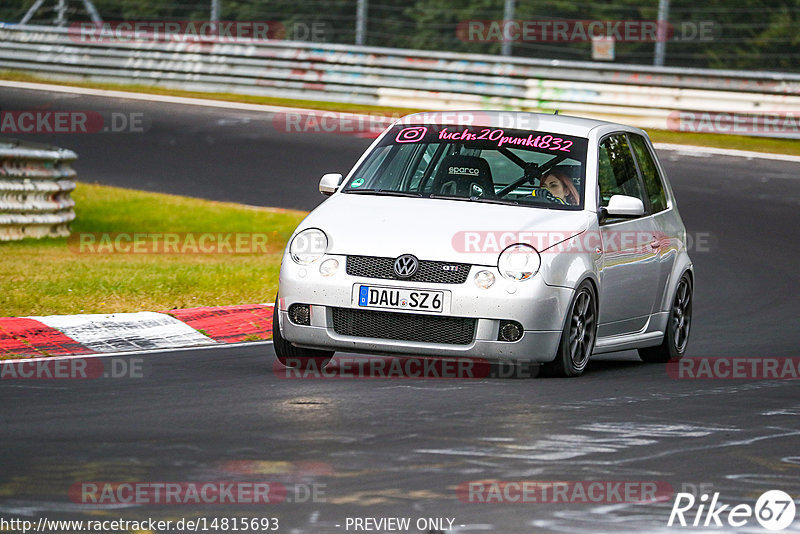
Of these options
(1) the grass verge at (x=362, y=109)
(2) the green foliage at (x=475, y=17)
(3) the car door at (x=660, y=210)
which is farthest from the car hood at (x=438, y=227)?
(2) the green foliage at (x=475, y=17)

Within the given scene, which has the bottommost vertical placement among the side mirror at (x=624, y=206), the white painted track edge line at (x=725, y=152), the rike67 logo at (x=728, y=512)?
the rike67 logo at (x=728, y=512)

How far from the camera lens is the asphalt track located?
5.52 metres

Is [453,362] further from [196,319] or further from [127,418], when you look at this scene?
[127,418]

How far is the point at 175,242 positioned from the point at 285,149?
6.46 meters

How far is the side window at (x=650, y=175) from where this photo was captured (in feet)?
33.9

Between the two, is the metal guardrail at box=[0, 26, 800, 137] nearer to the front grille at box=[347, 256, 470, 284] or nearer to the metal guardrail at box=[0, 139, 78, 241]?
the metal guardrail at box=[0, 139, 78, 241]

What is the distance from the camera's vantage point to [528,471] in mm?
6148

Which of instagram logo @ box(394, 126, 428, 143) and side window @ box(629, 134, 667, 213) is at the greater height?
instagram logo @ box(394, 126, 428, 143)

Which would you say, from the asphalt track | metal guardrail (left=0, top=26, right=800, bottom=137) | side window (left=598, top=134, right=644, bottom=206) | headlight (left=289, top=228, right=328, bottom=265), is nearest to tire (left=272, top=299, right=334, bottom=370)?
the asphalt track

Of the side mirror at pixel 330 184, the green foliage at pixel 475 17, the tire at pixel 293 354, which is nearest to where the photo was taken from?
the tire at pixel 293 354

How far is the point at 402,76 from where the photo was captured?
27.0 metres

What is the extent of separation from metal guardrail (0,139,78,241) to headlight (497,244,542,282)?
27.8 feet

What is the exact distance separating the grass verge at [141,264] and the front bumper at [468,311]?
9.45ft

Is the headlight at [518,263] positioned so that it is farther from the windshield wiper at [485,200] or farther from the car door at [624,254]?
the car door at [624,254]
